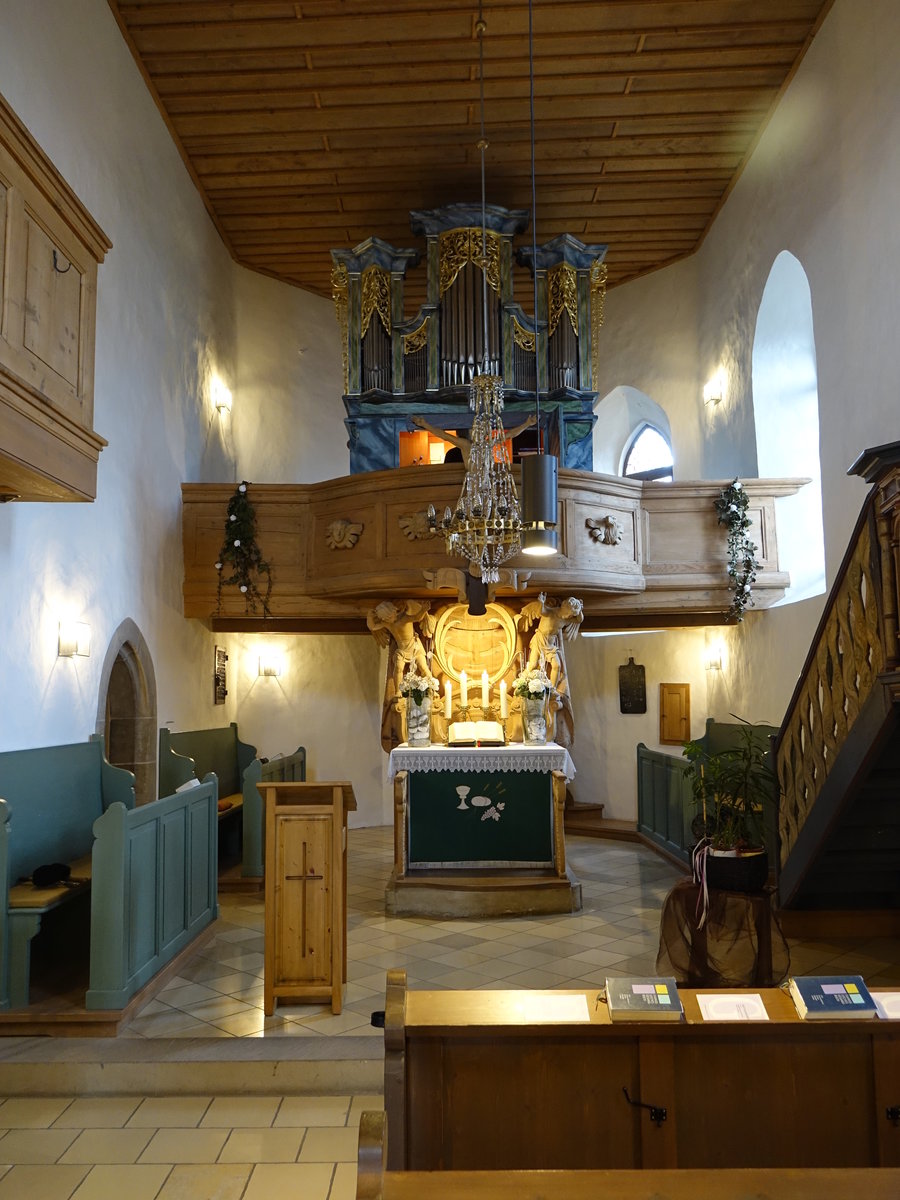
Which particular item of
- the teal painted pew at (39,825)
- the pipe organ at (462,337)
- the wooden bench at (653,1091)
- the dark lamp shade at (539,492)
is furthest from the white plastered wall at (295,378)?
the wooden bench at (653,1091)

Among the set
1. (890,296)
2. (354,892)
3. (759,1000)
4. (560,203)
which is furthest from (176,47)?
(759,1000)

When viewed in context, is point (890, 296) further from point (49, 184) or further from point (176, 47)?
point (176, 47)

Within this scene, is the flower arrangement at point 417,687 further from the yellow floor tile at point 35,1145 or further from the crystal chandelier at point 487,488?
the yellow floor tile at point 35,1145

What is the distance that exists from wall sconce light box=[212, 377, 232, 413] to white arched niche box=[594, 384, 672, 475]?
16.2 ft

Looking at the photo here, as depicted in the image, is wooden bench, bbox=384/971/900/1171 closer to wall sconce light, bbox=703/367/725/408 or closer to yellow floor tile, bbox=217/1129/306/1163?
yellow floor tile, bbox=217/1129/306/1163

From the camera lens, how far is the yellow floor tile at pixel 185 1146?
4.07 metres

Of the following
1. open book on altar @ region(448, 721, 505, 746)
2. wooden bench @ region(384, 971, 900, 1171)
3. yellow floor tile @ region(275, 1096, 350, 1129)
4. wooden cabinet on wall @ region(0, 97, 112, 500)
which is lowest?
yellow floor tile @ region(275, 1096, 350, 1129)

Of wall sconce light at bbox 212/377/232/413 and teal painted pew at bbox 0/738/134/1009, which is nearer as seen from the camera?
teal painted pew at bbox 0/738/134/1009

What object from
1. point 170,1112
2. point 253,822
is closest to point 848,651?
point 170,1112

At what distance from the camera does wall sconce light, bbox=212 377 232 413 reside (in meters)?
11.3

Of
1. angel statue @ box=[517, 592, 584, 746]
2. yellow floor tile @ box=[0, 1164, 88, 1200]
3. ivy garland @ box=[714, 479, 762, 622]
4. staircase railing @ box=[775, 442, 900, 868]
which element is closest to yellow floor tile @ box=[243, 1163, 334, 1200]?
yellow floor tile @ box=[0, 1164, 88, 1200]

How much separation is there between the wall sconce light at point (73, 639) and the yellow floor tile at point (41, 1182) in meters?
3.50

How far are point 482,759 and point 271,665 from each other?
4.87 metres

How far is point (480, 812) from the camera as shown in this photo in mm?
8430
